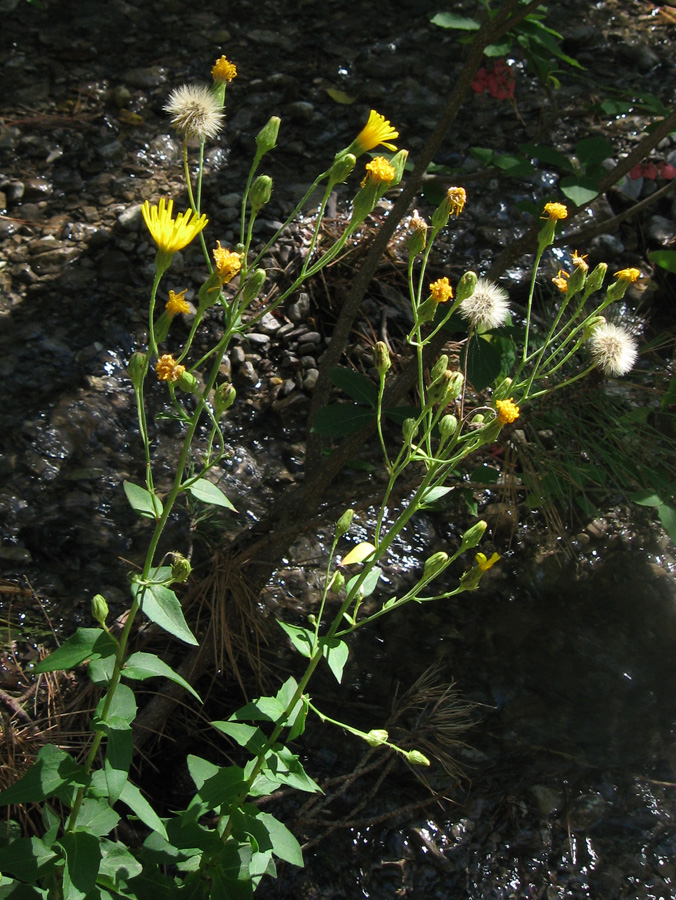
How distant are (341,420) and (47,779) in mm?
942

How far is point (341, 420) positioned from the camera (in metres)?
1.79

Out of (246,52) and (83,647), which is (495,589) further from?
(246,52)

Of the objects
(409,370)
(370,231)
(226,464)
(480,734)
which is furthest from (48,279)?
(480,734)

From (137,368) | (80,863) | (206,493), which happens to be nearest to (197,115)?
(137,368)

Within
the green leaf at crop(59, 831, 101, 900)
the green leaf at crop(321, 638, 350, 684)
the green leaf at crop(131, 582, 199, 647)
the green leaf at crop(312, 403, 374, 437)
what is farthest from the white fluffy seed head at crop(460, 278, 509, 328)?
the green leaf at crop(59, 831, 101, 900)

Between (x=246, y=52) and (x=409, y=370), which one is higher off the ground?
(x=246, y=52)

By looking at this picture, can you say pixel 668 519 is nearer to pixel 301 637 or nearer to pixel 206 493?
pixel 301 637

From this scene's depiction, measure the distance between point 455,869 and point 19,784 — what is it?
1014 mm

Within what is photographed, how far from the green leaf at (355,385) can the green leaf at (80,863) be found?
3.41 ft

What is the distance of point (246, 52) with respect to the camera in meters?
3.06

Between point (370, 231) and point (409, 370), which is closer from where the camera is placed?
point (409, 370)

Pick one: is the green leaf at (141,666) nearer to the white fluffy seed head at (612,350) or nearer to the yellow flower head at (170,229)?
the yellow flower head at (170,229)

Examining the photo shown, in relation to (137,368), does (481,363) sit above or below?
below

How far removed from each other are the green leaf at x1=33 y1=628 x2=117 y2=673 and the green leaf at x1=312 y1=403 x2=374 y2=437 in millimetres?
753
